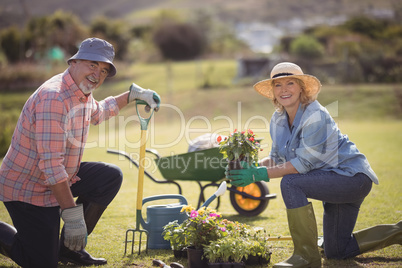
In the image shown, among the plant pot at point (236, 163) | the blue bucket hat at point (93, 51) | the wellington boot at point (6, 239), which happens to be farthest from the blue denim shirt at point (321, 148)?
the wellington boot at point (6, 239)

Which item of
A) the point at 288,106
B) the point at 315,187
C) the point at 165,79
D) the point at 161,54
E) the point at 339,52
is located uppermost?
the point at 161,54

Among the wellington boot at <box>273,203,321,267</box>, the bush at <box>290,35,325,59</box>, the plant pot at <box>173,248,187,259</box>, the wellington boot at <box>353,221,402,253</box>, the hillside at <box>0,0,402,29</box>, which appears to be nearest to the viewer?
the wellington boot at <box>273,203,321,267</box>

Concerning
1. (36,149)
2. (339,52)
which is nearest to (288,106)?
(36,149)

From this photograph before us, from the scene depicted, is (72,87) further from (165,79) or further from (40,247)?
(165,79)

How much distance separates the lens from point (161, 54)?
38.1 m

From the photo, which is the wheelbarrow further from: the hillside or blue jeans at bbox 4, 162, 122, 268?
the hillside

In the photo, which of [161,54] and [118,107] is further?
[161,54]

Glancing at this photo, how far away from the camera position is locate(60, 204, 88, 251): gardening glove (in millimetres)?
3178

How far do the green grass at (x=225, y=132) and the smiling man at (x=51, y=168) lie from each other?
0.39 m

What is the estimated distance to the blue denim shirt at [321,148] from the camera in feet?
10.8

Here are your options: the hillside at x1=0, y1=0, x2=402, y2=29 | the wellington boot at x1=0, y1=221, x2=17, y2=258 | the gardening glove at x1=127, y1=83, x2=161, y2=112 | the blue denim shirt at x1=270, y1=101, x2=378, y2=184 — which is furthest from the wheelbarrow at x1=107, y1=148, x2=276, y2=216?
the hillside at x1=0, y1=0, x2=402, y2=29

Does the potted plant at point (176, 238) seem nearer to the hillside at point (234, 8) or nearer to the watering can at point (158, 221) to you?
the watering can at point (158, 221)

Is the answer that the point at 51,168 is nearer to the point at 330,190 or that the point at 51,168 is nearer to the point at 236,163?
the point at 236,163

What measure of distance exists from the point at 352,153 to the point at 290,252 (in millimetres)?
910
